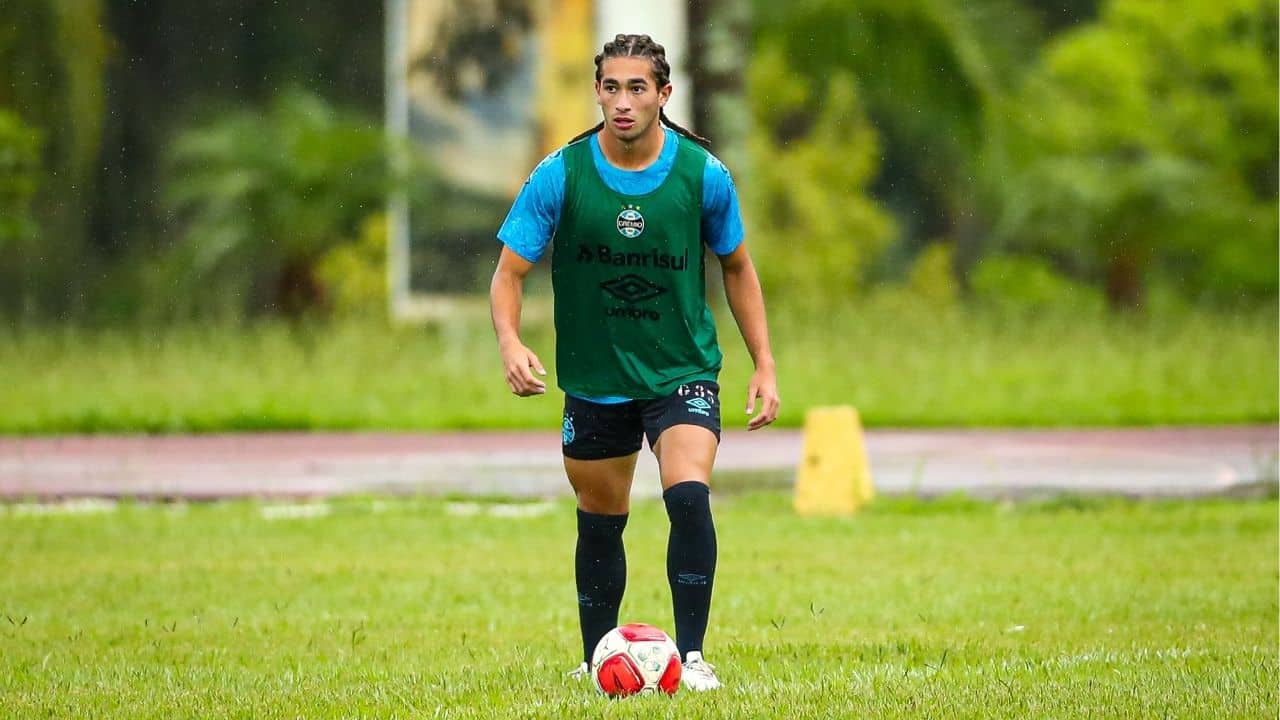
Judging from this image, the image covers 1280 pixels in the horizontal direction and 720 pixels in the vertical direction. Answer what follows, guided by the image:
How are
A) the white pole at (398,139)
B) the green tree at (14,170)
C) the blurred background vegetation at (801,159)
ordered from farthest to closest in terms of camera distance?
the blurred background vegetation at (801,159) < the white pole at (398,139) < the green tree at (14,170)

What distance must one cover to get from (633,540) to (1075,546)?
2.48 meters

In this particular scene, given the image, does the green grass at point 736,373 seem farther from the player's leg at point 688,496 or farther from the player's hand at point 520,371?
the player's hand at point 520,371

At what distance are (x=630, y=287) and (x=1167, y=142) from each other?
32242 millimetres

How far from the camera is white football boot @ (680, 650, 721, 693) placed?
20.8 feet

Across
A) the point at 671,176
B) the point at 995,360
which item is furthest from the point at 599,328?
the point at 995,360

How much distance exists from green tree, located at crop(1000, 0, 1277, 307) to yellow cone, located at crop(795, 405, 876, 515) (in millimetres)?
23280

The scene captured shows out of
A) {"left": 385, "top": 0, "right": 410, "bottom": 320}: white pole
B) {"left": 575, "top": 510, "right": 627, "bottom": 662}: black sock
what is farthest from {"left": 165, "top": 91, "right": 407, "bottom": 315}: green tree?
{"left": 575, "top": 510, "right": 627, "bottom": 662}: black sock

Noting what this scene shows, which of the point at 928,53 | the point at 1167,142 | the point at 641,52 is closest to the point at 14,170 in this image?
the point at 928,53

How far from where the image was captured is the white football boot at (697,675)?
20.8 ft

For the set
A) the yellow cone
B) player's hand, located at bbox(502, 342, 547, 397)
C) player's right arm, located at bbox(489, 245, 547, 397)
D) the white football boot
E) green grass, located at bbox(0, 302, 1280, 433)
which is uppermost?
player's right arm, located at bbox(489, 245, 547, 397)

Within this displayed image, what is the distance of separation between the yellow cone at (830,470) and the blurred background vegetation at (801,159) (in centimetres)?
875

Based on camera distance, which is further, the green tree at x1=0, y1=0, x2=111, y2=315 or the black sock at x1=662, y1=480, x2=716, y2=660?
the green tree at x1=0, y1=0, x2=111, y2=315

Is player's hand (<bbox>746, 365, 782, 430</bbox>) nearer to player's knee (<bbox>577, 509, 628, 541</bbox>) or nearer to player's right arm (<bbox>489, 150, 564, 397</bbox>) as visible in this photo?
player's knee (<bbox>577, 509, 628, 541</bbox>)

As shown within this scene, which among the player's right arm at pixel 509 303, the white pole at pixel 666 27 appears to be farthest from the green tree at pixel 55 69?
the player's right arm at pixel 509 303
